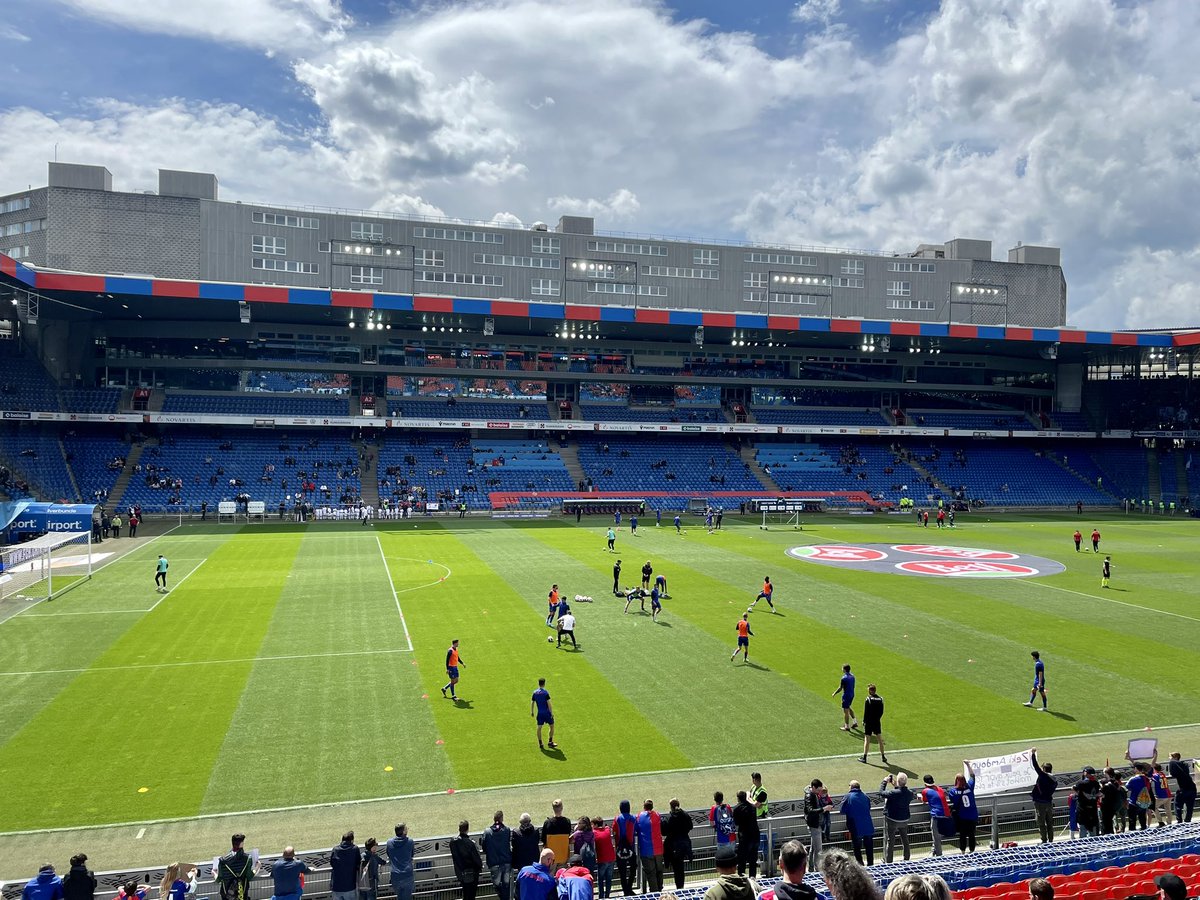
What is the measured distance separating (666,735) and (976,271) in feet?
292

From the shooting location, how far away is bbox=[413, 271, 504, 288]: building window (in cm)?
7738

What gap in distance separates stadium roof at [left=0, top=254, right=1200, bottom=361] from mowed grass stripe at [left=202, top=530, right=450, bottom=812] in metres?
38.3

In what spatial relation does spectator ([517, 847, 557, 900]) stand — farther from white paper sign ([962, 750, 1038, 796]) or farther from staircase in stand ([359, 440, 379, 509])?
staircase in stand ([359, 440, 379, 509])

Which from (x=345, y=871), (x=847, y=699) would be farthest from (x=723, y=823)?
(x=847, y=699)

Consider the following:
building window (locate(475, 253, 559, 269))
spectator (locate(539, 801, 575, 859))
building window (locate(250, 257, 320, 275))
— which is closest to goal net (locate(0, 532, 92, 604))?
spectator (locate(539, 801, 575, 859))

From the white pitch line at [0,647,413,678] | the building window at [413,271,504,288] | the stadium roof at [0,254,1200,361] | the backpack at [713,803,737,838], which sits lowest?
the white pitch line at [0,647,413,678]

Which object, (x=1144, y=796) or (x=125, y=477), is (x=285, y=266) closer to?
(x=125, y=477)

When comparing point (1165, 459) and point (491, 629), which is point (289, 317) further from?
point (1165, 459)

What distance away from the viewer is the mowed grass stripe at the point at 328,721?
587 inches

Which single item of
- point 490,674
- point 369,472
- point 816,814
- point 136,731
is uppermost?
point 369,472

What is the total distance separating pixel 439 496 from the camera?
213 ft

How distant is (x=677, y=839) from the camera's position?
1188 centimetres

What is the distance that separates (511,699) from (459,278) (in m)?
63.8

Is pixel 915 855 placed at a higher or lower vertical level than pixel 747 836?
lower
